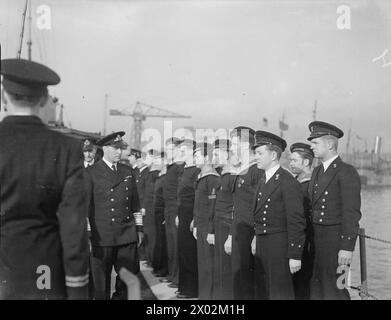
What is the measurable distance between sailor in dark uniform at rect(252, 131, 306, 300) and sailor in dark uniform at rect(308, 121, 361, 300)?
0.34 meters

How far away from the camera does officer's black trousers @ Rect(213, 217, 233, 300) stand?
5852 mm

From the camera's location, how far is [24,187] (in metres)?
2.80

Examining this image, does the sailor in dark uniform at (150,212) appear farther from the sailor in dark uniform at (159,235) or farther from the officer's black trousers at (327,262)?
the officer's black trousers at (327,262)

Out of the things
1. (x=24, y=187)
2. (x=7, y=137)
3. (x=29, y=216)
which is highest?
(x=7, y=137)

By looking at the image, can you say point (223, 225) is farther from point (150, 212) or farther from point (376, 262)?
point (376, 262)

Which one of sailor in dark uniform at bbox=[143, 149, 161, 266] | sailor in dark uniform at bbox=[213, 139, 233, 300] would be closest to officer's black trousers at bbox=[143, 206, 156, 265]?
sailor in dark uniform at bbox=[143, 149, 161, 266]

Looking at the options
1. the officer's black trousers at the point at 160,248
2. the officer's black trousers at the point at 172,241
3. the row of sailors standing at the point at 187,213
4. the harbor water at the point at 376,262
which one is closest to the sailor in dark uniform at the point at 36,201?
the row of sailors standing at the point at 187,213

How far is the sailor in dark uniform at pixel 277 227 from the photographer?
4594mm

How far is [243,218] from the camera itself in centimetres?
533

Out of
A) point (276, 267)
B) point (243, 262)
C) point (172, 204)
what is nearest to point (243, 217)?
point (243, 262)

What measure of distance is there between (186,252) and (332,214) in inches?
113
